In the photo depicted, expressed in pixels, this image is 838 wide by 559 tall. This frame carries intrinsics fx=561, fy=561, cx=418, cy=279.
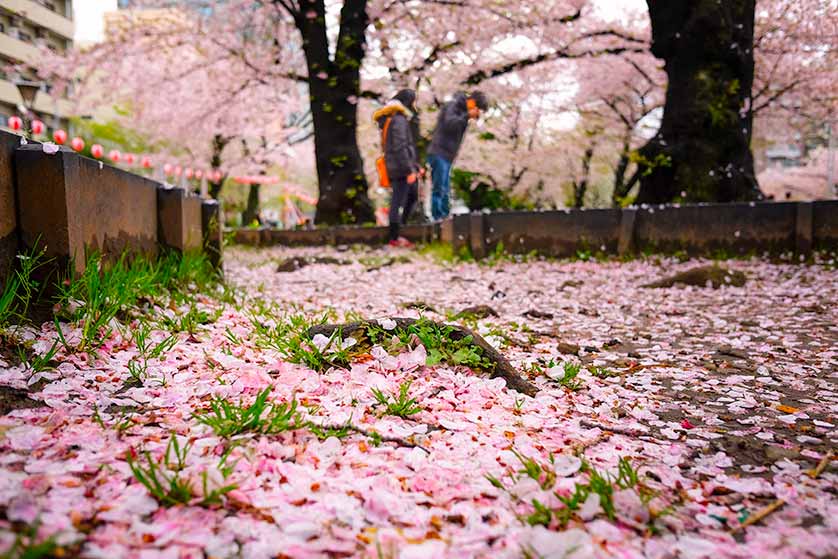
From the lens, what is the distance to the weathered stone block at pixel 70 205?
9.61ft

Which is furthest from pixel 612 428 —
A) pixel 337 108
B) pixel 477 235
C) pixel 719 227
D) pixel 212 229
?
pixel 337 108

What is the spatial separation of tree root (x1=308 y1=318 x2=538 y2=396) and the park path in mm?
143

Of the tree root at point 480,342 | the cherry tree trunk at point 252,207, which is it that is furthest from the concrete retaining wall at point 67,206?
the cherry tree trunk at point 252,207

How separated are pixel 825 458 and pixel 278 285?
551 centimetres

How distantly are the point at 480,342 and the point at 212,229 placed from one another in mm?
4011

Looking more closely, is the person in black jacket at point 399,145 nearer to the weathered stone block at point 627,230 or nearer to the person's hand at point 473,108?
the person's hand at point 473,108

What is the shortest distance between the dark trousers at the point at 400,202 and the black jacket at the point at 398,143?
208 millimetres

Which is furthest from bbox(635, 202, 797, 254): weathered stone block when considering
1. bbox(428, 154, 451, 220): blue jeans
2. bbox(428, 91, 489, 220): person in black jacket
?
bbox(428, 154, 451, 220): blue jeans

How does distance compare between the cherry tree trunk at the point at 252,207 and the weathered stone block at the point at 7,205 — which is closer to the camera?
the weathered stone block at the point at 7,205

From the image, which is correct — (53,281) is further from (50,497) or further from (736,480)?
(736,480)

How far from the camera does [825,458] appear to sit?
2.06 m

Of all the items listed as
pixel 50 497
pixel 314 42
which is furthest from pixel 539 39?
pixel 50 497

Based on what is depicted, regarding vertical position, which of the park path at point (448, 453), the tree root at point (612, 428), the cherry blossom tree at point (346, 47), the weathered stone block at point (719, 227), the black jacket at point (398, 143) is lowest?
the tree root at point (612, 428)

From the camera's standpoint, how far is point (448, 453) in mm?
2133
